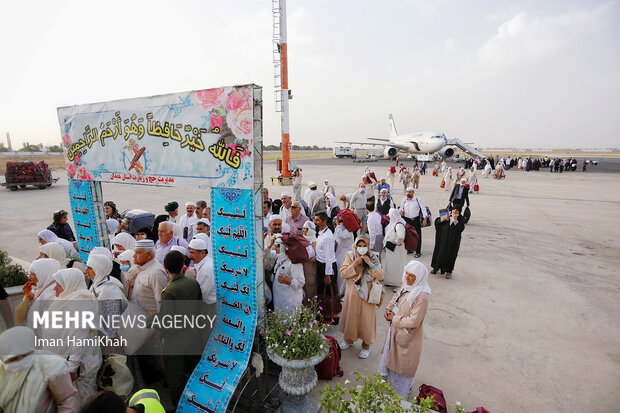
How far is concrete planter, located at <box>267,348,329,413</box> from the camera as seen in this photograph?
3.31 m

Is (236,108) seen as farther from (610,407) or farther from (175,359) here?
(610,407)

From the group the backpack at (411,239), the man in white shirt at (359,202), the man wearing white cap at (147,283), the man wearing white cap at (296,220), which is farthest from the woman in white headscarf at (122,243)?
the man in white shirt at (359,202)

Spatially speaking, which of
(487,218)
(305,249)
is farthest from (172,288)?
(487,218)

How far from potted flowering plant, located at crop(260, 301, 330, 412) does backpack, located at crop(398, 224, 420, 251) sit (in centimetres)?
362

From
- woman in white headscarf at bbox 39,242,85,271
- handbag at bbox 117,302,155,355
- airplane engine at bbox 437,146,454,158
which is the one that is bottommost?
handbag at bbox 117,302,155,355

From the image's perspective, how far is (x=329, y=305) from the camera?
5578 mm

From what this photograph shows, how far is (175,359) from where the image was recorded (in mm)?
3629

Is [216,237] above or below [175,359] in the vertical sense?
above

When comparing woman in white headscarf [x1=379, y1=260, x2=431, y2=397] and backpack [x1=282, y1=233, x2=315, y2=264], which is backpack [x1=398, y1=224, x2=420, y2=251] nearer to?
woman in white headscarf [x1=379, y1=260, x2=431, y2=397]

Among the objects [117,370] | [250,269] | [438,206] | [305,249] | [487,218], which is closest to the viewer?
[117,370]

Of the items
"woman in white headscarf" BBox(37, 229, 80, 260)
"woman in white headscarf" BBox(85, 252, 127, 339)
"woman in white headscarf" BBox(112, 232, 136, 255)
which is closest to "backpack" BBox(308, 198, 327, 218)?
"woman in white headscarf" BBox(112, 232, 136, 255)

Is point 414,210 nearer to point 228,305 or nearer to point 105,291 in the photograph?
point 228,305

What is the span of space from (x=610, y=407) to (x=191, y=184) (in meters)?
5.94

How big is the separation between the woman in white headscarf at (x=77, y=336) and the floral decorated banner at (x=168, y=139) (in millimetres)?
1576
